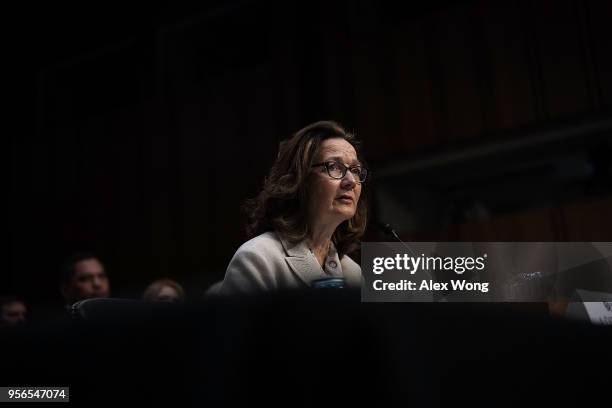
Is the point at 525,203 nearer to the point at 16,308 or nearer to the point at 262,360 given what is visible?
the point at 16,308

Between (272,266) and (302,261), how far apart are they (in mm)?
80

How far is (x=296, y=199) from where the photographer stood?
1546 millimetres

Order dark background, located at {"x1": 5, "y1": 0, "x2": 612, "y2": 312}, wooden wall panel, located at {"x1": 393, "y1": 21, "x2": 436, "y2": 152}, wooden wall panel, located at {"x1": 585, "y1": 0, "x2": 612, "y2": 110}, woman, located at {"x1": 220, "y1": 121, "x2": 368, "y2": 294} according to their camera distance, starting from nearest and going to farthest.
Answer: woman, located at {"x1": 220, "y1": 121, "x2": 368, "y2": 294} < wooden wall panel, located at {"x1": 585, "y1": 0, "x2": 612, "y2": 110} < dark background, located at {"x1": 5, "y1": 0, "x2": 612, "y2": 312} < wooden wall panel, located at {"x1": 393, "y1": 21, "x2": 436, "y2": 152}

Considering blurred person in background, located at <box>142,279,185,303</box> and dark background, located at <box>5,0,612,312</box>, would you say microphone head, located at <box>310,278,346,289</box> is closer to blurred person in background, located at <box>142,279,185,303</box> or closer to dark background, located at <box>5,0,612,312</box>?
blurred person in background, located at <box>142,279,185,303</box>

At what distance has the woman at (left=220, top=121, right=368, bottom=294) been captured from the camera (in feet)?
4.69

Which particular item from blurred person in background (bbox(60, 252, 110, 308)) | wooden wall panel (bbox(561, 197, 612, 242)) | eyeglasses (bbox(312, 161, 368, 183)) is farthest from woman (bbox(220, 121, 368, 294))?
wooden wall panel (bbox(561, 197, 612, 242))

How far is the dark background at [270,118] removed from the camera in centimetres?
335

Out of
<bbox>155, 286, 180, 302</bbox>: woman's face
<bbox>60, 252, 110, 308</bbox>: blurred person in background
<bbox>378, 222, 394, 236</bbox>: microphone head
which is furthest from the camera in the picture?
<bbox>60, 252, 110, 308</bbox>: blurred person in background

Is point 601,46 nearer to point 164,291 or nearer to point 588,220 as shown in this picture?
point 588,220

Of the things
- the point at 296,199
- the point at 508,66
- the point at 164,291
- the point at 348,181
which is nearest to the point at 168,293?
the point at 164,291

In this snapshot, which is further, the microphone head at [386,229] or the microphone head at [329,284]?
the microphone head at [386,229]

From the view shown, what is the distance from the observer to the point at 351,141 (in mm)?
1631

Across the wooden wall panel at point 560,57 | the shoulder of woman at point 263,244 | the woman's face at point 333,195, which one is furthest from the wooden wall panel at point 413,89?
the shoulder of woman at point 263,244

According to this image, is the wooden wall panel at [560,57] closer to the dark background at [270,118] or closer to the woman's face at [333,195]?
the dark background at [270,118]
